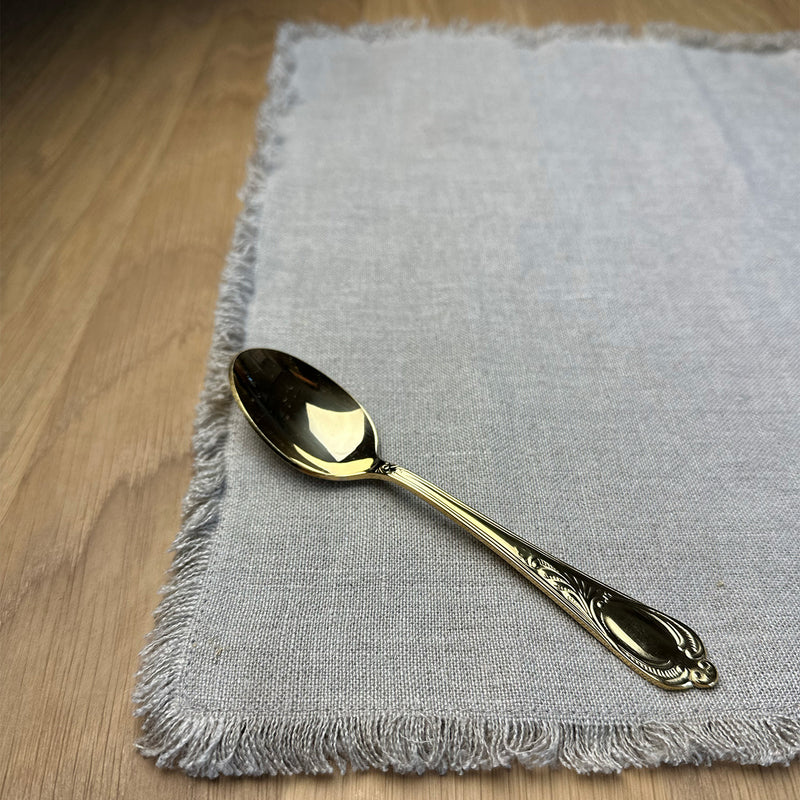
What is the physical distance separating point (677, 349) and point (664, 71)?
0.46 metres

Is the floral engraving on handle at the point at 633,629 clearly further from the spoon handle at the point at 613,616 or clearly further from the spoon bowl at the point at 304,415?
the spoon bowl at the point at 304,415

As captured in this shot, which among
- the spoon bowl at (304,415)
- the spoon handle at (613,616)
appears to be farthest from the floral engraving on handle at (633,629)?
the spoon bowl at (304,415)

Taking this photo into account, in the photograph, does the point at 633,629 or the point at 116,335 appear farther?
the point at 116,335

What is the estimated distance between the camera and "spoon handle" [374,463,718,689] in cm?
35

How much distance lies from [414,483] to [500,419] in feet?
0.30

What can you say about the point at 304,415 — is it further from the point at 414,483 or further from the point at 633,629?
the point at 633,629

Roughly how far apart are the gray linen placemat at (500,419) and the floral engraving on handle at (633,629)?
0.01 m

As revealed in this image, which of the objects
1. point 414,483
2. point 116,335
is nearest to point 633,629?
point 414,483

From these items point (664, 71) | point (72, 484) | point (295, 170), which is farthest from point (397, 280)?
point (664, 71)

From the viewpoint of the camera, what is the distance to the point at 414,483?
1.34 ft

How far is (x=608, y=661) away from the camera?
0.35m

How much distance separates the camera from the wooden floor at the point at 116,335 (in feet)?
1.09

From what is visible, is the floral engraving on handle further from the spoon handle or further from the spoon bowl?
the spoon bowl

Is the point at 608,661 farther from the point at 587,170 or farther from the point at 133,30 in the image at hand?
the point at 133,30
